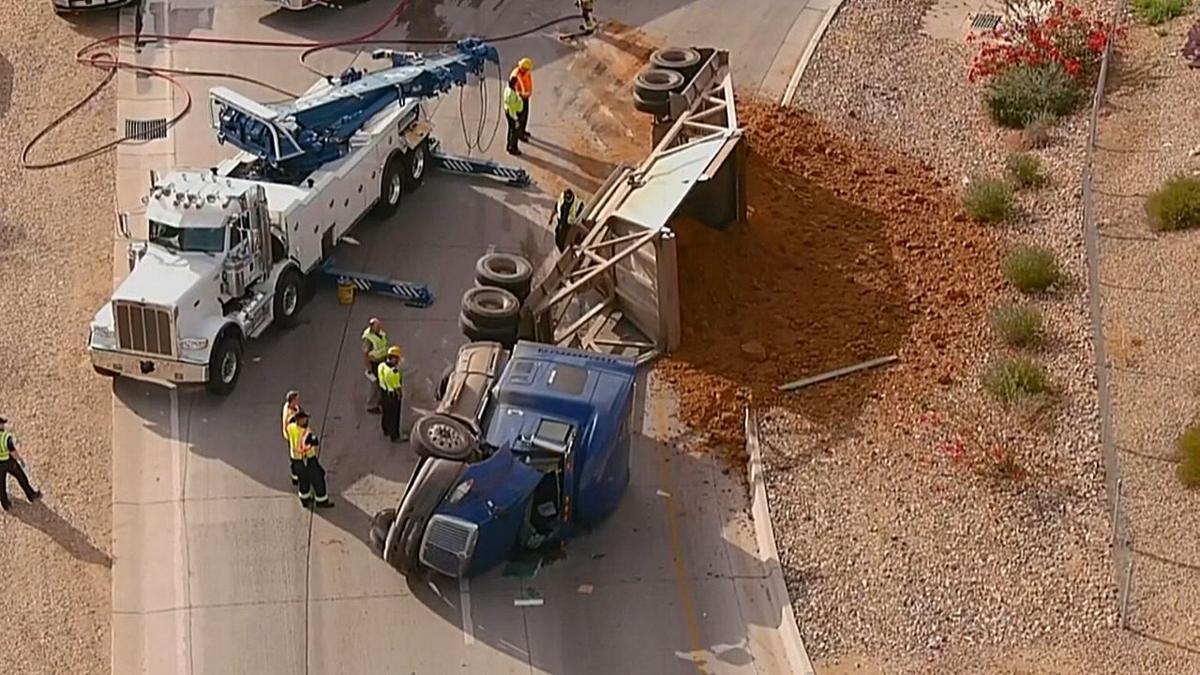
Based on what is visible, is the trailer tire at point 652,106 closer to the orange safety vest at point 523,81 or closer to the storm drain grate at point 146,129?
the orange safety vest at point 523,81

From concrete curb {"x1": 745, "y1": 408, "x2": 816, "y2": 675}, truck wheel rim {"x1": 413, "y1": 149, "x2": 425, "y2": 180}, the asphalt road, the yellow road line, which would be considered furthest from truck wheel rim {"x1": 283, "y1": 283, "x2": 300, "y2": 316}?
Result: concrete curb {"x1": 745, "y1": 408, "x2": 816, "y2": 675}

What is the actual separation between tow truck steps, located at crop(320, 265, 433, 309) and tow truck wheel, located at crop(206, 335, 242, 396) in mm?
2255

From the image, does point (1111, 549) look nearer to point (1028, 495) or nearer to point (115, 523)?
point (1028, 495)

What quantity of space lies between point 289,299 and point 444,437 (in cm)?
546

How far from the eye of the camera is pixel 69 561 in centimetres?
1823

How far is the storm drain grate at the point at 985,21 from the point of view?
96.1 ft

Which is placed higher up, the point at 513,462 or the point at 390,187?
the point at 513,462

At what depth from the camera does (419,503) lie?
682 inches

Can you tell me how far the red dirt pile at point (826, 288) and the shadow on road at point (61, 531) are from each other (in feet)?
23.8

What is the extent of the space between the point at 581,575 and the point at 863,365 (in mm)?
5028

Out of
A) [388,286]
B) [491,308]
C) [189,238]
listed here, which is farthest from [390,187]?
[491,308]

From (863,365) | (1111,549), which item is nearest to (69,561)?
(863,365)

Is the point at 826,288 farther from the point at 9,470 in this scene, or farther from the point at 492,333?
the point at 9,470

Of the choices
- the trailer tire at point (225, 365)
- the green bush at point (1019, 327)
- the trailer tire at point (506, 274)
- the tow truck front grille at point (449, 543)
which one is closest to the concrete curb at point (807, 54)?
the green bush at point (1019, 327)
